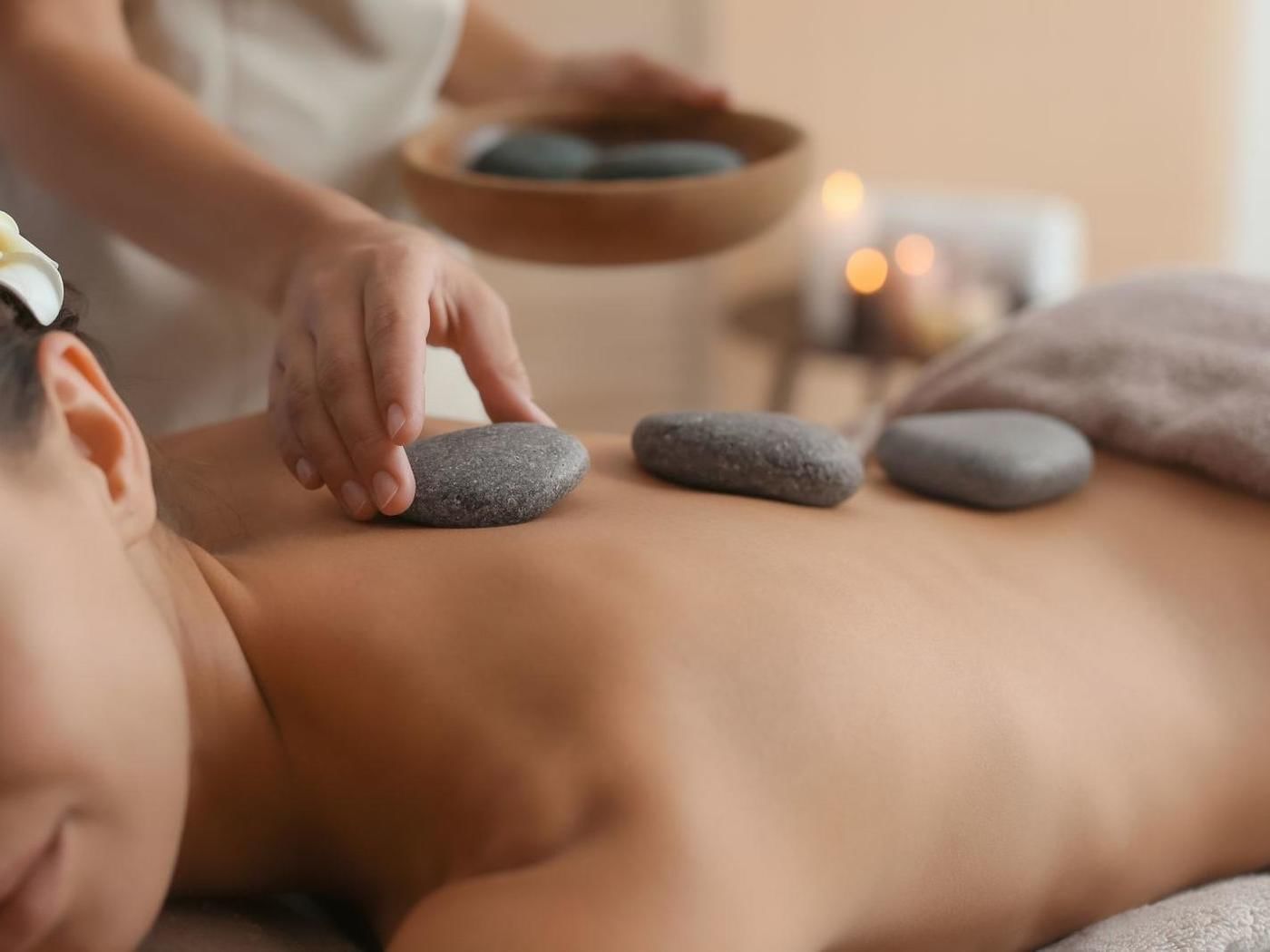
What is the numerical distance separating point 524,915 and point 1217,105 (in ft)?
7.93

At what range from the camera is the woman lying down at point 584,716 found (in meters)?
0.61

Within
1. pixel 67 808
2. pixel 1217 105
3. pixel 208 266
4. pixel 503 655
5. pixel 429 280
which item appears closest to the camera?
pixel 67 808

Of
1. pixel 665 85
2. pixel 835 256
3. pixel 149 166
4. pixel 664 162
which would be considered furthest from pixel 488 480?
pixel 835 256

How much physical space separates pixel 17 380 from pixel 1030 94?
237 centimetres

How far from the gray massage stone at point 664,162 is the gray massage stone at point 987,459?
315mm

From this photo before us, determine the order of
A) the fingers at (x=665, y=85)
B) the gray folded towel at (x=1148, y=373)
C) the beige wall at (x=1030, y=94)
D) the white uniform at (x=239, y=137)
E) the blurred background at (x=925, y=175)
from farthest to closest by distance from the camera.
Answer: the beige wall at (x=1030, y=94)
the blurred background at (x=925, y=175)
the fingers at (x=665, y=85)
the white uniform at (x=239, y=137)
the gray folded towel at (x=1148, y=373)

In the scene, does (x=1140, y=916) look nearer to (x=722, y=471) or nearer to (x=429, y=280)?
(x=722, y=471)

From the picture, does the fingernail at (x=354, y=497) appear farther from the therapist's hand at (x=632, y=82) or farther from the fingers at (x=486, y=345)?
the therapist's hand at (x=632, y=82)

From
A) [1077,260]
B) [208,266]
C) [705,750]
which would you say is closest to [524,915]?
[705,750]

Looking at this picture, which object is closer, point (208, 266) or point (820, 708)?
point (820, 708)

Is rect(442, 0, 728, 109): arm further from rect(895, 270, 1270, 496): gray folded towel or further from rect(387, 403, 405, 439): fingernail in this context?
rect(387, 403, 405, 439): fingernail

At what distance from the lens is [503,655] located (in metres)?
0.70

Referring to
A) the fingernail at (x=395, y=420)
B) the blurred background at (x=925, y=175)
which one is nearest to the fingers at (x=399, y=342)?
the fingernail at (x=395, y=420)

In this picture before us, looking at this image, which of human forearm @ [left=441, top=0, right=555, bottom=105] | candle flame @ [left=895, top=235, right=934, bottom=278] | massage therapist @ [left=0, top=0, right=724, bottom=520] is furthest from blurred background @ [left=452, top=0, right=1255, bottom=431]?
massage therapist @ [left=0, top=0, right=724, bottom=520]
